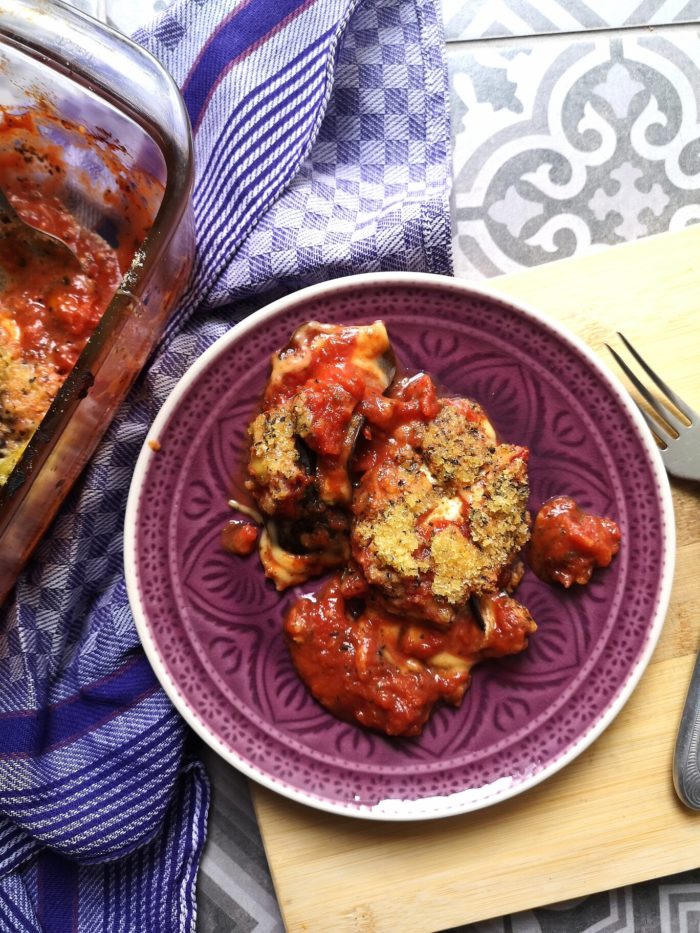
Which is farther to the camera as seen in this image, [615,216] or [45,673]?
[615,216]

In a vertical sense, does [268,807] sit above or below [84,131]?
below

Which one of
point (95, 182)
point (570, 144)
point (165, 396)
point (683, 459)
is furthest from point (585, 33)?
point (165, 396)

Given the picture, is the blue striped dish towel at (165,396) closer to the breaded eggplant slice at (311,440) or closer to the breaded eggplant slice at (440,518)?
the breaded eggplant slice at (311,440)

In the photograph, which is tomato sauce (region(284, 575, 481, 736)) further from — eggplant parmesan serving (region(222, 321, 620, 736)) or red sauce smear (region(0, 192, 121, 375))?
red sauce smear (region(0, 192, 121, 375))

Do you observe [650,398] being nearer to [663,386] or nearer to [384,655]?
[663,386]

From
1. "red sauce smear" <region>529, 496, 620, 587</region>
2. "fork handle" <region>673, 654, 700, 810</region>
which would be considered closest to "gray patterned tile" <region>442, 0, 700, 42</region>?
"red sauce smear" <region>529, 496, 620, 587</region>

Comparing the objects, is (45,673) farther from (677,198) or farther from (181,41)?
(677,198)

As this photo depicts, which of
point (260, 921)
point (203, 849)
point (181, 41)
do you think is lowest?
point (260, 921)

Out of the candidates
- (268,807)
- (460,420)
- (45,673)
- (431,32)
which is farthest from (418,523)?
(431,32)
